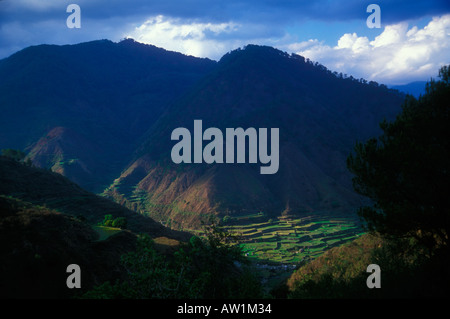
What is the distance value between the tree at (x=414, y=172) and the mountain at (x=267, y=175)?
315 ft

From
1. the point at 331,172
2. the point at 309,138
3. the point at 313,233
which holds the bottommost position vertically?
the point at 313,233

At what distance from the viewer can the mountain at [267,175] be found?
396ft

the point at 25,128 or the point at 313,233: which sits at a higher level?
the point at 25,128

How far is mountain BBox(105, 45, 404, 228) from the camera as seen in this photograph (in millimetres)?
120625

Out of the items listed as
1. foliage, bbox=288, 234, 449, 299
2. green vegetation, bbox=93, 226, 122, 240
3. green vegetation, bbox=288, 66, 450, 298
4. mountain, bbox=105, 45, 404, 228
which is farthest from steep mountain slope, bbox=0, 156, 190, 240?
mountain, bbox=105, 45, 404, 228

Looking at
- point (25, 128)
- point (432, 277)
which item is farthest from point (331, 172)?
point (25, 128)

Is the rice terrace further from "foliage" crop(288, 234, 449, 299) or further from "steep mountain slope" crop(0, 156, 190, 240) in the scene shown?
"foliage" crop(288, 234, 449, 299)

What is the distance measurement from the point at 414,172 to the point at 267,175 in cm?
12349

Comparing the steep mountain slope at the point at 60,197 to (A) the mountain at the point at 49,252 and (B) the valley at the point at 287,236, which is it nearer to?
(A) the mountain at the point at 49,252

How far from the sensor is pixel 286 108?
181500 mm

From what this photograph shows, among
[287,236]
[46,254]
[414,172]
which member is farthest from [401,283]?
[287,236]

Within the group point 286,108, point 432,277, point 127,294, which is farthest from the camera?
point 286,108

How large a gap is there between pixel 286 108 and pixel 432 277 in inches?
6644
